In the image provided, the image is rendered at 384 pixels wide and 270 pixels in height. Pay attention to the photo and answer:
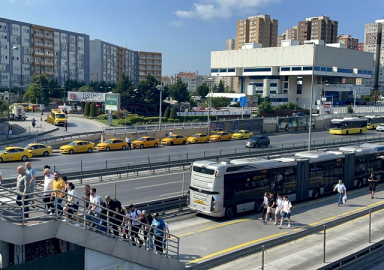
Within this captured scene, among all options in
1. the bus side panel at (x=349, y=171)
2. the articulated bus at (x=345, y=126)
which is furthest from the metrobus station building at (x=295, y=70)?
the bus side panel at (x=349, y=171)

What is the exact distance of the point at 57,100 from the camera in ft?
298

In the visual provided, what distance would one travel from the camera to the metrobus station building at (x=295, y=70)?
110m

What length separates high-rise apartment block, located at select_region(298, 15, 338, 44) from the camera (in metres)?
177

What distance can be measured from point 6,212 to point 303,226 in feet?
39.9

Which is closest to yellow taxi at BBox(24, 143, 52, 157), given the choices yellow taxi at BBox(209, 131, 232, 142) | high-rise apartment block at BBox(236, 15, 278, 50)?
yellow taxi at BBox(209, 131, 232, 142)

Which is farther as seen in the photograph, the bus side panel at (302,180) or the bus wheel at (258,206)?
the bus side panel at (302,180)

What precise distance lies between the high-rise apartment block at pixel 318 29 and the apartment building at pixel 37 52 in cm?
10128

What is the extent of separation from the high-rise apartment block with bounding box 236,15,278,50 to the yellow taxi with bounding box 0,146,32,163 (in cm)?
14668

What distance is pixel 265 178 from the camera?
67.6ft

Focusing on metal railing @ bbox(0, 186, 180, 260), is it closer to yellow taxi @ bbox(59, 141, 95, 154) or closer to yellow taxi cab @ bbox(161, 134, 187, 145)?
yellow taxi @ bbox(59, 141, 95, 154)

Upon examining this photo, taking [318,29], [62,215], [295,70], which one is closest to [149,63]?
[295,70]

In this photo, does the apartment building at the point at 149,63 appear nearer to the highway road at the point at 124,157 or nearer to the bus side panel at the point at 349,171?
the highway road at the point at 124,157

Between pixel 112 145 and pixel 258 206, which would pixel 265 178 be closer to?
pixel 258 206

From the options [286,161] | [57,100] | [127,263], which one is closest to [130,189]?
[286,161]
